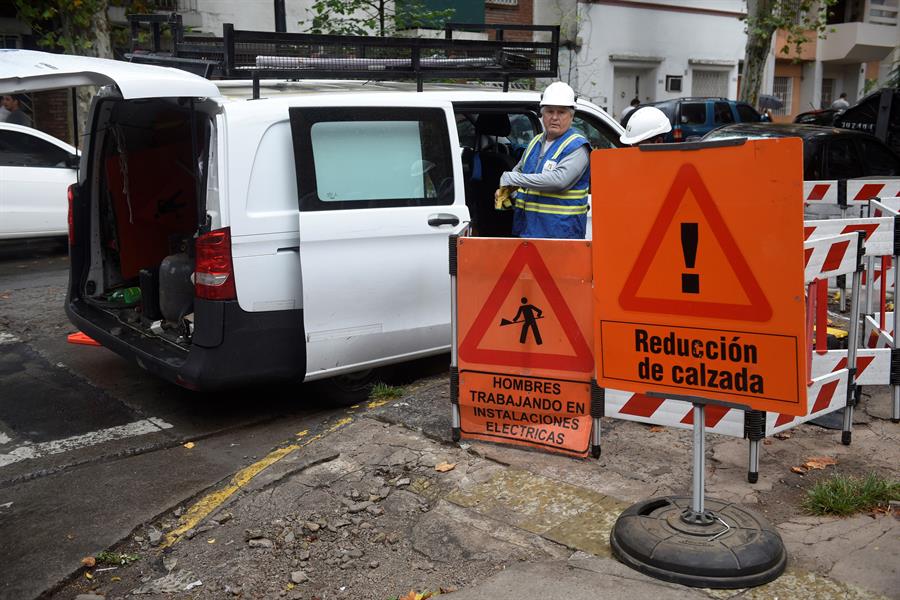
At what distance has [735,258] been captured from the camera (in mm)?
3436

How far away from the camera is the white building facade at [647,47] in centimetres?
2550

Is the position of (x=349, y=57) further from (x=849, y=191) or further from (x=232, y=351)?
(x=849, y=191)

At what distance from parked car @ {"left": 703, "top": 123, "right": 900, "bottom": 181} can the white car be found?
8135mm

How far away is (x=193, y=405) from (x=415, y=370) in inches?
62.4

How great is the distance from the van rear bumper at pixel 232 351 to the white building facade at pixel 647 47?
2142 centimetres

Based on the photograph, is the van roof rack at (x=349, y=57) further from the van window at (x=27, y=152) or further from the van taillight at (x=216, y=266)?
the van window at (x=27, y=152)

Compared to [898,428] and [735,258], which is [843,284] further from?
[735,258]

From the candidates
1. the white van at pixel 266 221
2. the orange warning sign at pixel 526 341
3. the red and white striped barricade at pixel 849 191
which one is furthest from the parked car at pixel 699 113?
the orange warning sign at pixel 526 341

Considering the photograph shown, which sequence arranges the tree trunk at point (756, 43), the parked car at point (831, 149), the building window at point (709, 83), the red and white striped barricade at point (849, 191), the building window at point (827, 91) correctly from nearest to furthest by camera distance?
the red and white striped barricade at point (849, 191) < the parked car at point (831, 149) < the tree trunk at point (756, 43) < the building window at point (709, 83) < the building window at point (827, 91)

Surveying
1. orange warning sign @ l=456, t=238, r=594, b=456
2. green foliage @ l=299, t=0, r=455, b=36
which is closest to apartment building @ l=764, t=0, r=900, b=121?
green foliage @ l=299, t=0, r=455, b=36

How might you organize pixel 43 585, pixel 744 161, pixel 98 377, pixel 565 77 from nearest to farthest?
1. pixel 744 161
2. pixel 43 585
3. pixel 98 377
4. pixel 565 77

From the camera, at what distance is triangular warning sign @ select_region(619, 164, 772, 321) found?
3428mm

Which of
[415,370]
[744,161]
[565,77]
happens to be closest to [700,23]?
[565,77]

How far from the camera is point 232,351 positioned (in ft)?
16.9
